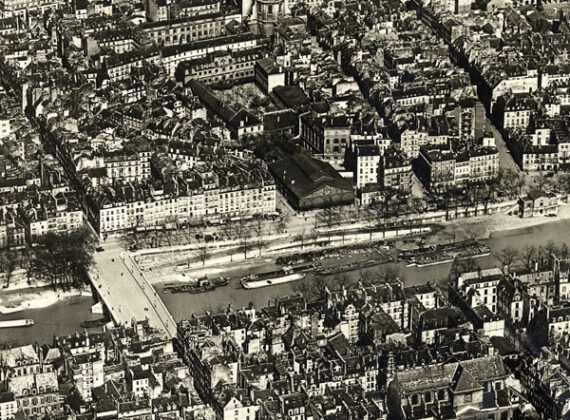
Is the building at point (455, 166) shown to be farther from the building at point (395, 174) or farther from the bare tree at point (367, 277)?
the bare tree at point (367, 277)

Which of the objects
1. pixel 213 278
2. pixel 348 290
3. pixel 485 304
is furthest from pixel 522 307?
pixel 213 278

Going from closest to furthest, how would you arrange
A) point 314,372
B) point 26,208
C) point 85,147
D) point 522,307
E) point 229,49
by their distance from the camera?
point 314,372 < point 522,307 < point 26,208 < point 85,147 < point 229,49

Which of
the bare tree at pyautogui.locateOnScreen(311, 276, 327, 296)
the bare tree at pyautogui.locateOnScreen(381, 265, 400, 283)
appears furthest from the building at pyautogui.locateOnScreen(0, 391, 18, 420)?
the bare tree at pyautogui.locateOnScreen(381, 265, 400, 283)

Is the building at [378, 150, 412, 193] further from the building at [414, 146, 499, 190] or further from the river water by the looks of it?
the river water

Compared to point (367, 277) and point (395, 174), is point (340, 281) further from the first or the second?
point (395, 174)

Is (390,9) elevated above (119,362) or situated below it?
above

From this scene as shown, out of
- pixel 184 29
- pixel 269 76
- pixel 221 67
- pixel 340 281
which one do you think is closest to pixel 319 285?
pixel 340 281

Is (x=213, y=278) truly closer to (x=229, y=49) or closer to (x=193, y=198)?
(x=193, y=198)
